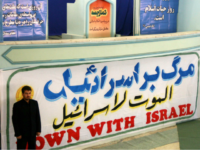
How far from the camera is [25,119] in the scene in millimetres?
4383

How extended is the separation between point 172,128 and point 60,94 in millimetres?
2696

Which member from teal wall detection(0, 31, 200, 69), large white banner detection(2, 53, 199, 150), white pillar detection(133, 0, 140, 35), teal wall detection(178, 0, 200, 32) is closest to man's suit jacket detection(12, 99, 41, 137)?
large white banner detection(2, 53, 199, 150)

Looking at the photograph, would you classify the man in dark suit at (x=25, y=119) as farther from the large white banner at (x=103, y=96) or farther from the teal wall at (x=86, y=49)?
the teal wall at (x=86, y=49)

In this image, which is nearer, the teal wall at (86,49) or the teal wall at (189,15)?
the teal wall at (86,49)

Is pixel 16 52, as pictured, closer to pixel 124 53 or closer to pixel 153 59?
pixel 124 53

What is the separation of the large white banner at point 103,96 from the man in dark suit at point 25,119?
0.29 metres

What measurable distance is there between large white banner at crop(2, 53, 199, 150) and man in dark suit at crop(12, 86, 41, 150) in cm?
29

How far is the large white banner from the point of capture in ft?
15.8

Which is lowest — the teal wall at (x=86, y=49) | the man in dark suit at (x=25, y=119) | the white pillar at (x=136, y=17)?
the man in dark suit at (x=25, y=119)

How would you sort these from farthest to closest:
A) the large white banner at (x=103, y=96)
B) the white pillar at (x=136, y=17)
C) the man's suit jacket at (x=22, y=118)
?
the white pillar at (x=136, y=17)
the large white banner at (x=103, y=96)
the man's suit jacket at (x=22, y=118)

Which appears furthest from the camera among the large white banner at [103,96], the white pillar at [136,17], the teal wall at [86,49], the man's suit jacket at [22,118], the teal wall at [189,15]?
the teal wall at [189,15]

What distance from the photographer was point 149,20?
5824 mm

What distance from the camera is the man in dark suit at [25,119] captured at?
438cm

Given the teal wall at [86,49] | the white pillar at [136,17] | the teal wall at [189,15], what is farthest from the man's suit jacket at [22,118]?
the teal wall at [189,15]
